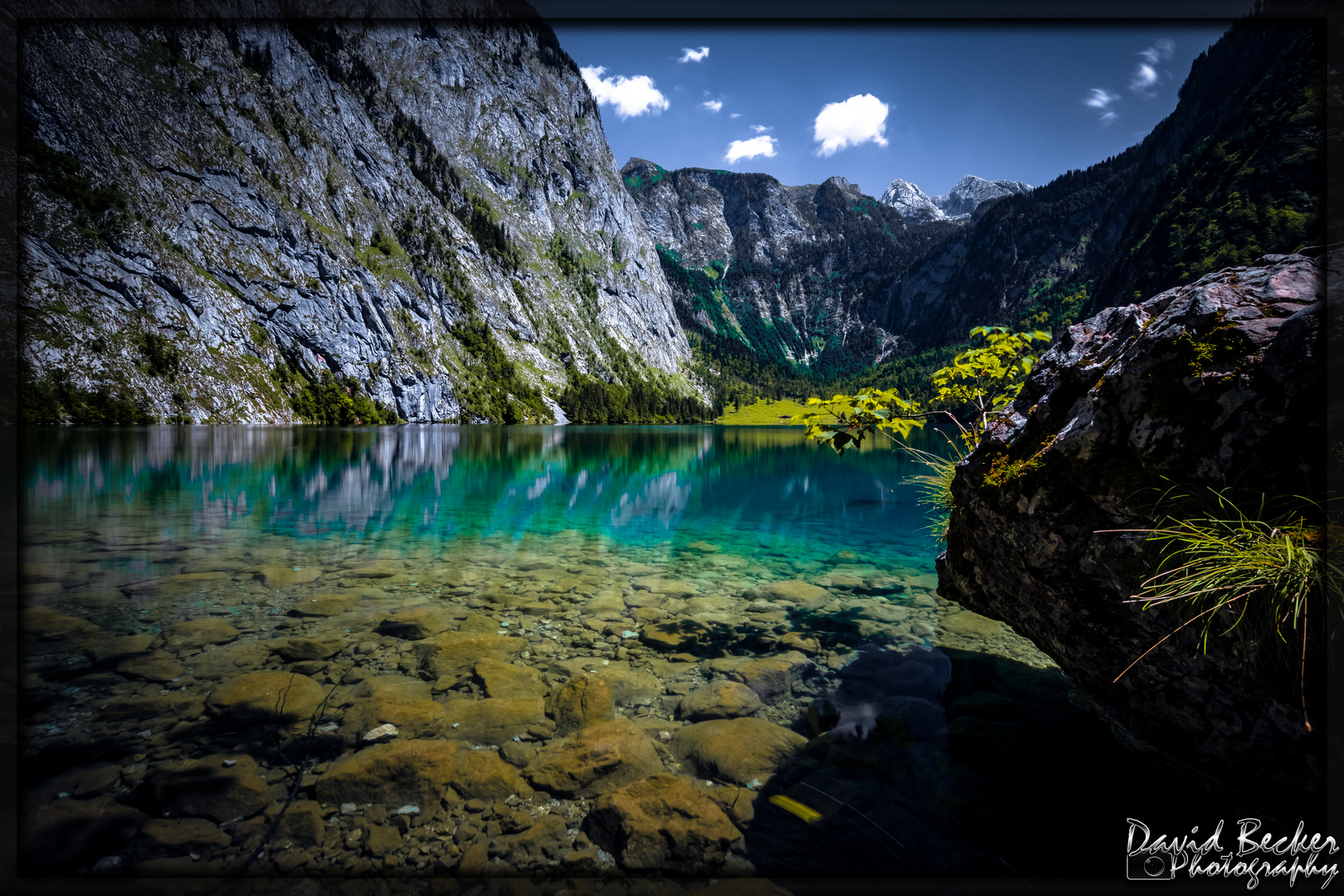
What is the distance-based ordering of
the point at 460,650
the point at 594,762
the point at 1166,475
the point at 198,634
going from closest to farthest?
the point at 1166,475
the point at 594,762
the point at 460,650
the point at 198,634

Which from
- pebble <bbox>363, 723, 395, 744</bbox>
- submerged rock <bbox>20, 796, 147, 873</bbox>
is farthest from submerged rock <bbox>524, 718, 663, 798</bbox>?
submerged rock <bbox>20, 796, 147, 873</bbox>

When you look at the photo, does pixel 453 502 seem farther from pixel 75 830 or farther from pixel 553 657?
pixel 75 830

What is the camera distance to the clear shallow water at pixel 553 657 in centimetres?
406

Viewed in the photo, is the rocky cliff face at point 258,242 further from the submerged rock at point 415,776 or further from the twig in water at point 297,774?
the submerged rock at point 415,776

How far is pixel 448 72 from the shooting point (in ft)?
624

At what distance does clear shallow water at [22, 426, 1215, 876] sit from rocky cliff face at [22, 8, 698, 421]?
206ft

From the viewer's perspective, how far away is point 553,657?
735 cm

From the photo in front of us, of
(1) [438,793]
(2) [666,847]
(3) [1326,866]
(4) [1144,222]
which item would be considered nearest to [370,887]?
(1) [438,793]

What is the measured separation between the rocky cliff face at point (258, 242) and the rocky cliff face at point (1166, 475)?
7118 cm

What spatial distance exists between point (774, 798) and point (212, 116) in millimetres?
167854

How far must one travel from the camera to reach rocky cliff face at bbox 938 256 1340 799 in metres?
2.83

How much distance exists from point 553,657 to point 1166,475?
6902mm

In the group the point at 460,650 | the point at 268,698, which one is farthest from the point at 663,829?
the point at 268,698
